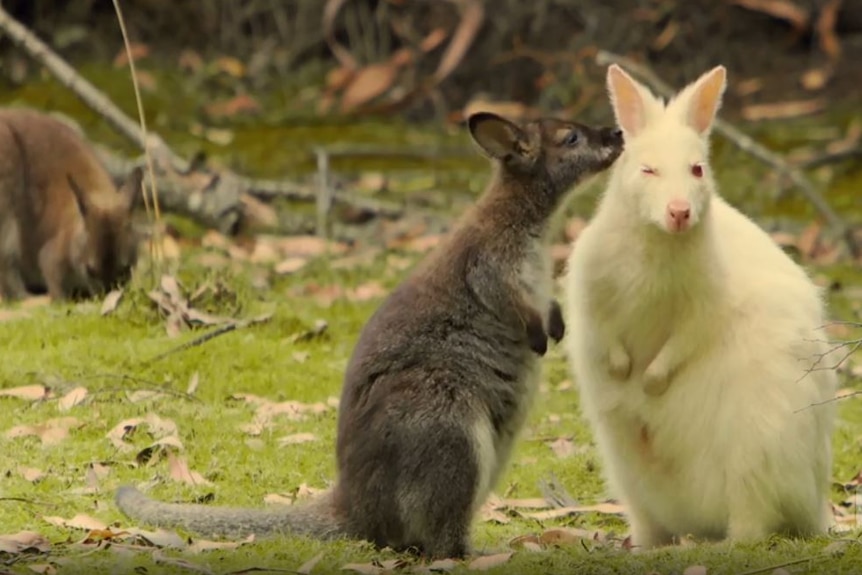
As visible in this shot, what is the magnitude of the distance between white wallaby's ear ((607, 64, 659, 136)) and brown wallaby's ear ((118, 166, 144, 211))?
3.33 m

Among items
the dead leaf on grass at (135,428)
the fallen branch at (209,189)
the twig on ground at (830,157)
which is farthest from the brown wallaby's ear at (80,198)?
the twig on ground at (830,157)

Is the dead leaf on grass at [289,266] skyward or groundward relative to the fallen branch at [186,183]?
groundward

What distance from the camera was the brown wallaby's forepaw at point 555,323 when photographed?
17.3ft

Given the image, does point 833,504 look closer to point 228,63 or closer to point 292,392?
point 292,392

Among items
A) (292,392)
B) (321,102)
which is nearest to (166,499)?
(292,392)

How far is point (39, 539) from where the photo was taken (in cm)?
465

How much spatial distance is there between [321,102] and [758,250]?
829 centimetres

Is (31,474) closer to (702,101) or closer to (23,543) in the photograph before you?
(23,543)

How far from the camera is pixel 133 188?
8023 mm

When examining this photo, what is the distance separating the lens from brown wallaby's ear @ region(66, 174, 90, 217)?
793cm

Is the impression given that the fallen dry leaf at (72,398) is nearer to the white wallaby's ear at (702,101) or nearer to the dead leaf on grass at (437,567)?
the dead leaf on grass at (437,567)

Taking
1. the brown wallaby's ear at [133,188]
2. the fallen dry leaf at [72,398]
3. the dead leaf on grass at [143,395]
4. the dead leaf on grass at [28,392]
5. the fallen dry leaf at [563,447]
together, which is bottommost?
A: the dead leaf on grass at [28,392]

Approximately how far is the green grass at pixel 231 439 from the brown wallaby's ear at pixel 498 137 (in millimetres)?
1228

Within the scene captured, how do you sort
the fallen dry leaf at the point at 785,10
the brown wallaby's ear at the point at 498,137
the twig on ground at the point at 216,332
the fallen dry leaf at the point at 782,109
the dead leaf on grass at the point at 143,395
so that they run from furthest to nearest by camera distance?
the fallen dry leaf at the point at 785,10, the fallen dry leaf at the point at 782,109, the twig on ground at the point at 216,332, the dead leaf on grass at the point at 143,395, the brown wallaby's ear at the point at 498,137
